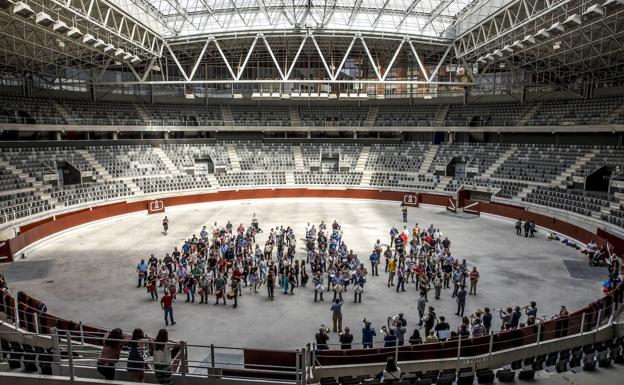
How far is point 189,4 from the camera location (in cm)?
3978

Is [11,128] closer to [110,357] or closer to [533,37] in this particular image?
[110,357]

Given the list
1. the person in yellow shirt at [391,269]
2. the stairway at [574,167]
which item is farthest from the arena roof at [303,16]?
the person in yellow shirt at [391,269]

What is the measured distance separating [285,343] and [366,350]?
11.7 ft

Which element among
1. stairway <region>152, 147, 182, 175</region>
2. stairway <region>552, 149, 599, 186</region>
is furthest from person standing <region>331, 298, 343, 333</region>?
stairway <region>152, 147, 182, 175</region>

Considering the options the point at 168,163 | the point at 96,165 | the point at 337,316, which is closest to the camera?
the point at 337,316

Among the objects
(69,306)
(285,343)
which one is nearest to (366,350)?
(285,343)

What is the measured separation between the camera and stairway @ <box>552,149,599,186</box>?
37.4 metres

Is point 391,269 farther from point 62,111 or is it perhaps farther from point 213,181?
point 62,111

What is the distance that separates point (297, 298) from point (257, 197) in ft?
97.0

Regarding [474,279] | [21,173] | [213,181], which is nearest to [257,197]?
[213,181]

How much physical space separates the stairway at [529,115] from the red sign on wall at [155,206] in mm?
36638

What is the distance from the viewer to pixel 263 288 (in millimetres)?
19953

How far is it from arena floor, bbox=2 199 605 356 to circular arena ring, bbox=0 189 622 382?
66 millimetres

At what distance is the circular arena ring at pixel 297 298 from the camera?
12.1 m
